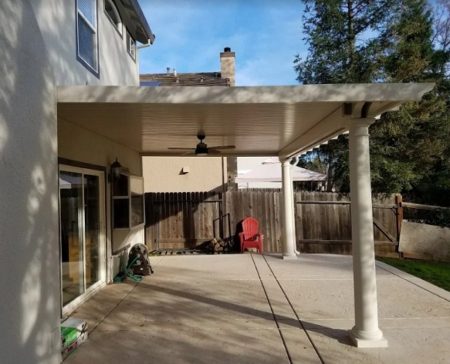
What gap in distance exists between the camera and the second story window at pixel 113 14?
8.67 metres

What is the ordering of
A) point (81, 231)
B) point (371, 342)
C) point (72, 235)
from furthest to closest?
point (81, 231)
point (72, 235)
point (371, 342)

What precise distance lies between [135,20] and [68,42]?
484 centimetres

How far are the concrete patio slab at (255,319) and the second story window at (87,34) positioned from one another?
379 centimetres

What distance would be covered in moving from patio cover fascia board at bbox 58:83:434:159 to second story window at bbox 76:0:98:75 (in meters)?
1.16

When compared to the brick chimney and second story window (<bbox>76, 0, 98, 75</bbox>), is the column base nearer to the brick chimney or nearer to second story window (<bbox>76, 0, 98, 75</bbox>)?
second story window (<bbox>76, 0, 98, 75</bbox>)

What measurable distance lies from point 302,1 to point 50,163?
13282 millimetres

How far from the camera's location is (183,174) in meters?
14.9

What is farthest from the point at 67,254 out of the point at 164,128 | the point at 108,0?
the point at 108,0

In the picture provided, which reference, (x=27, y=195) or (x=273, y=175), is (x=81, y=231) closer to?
(x=27, y=195)

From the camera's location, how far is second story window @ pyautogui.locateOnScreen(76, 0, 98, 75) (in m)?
6.56

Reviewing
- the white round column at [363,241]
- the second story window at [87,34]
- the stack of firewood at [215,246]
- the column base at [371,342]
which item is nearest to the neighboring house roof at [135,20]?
the second story window at [87,34]

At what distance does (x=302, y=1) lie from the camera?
49.4ft

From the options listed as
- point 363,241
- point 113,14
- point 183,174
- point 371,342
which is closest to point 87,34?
point 113,14

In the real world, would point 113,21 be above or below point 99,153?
above
